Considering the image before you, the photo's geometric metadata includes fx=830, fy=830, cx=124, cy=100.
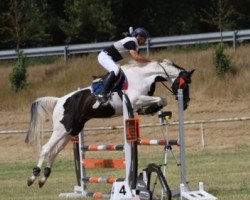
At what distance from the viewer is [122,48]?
43.0 ft

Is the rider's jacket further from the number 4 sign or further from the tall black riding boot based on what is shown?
the number 4 sign

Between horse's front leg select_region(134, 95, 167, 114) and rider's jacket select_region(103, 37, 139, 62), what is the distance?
0.75 meters

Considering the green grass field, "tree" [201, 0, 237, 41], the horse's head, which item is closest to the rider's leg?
the horse's head

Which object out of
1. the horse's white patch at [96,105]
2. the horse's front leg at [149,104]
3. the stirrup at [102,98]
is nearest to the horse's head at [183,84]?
the horse's front leg at [149,104]

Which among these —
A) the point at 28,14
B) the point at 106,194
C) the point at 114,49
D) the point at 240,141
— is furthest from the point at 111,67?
the point at 28,14

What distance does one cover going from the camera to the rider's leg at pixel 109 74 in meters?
12.8

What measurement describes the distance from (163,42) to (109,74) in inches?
721

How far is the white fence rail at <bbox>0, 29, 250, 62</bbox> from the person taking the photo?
1167 inches

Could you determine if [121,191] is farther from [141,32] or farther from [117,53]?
[117,53]

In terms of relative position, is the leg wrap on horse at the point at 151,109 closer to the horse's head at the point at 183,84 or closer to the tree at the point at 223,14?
the horse's head at the point at 183,84

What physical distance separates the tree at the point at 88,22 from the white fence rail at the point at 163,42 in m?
9.04

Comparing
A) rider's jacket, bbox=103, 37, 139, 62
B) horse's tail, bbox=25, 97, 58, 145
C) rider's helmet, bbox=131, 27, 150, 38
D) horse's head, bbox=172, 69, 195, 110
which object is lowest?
horse's tail, bbox=25, 97, 58, 145

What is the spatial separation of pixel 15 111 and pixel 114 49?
1613 cm

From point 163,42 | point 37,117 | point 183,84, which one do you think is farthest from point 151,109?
point 163,42
